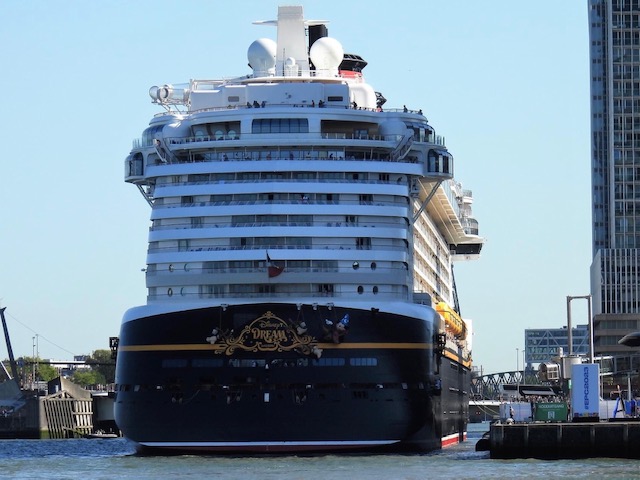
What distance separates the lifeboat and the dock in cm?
1184

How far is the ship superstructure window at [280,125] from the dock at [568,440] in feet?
52.4

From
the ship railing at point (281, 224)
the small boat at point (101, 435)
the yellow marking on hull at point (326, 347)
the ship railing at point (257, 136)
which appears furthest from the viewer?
the small boat at point (101, 435)

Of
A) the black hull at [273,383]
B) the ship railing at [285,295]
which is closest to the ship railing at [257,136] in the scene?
the ship railing at [285,295]

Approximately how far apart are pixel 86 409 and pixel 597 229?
6797cm

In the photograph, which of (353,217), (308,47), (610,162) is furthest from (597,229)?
(353,217)

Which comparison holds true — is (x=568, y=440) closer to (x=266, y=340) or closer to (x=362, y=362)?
(x=362, y=362)

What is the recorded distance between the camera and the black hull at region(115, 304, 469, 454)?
6450cm

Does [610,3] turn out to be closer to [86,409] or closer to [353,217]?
[86,409]

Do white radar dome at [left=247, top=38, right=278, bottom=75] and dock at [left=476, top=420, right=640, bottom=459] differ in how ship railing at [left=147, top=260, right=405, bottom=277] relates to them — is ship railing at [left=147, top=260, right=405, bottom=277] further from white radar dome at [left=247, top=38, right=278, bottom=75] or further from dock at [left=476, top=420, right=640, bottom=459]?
white radar dome at [left=247, top=38, right=278, bottom=75]

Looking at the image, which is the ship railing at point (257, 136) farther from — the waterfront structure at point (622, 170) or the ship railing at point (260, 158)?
the waterfront structure at point (622, 170)

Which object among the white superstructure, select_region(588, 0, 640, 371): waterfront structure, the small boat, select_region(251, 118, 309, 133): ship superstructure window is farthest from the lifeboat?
select_region(588, 0, 640, 371): waterfront structure


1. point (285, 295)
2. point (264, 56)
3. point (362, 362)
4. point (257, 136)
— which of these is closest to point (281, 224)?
point (285, 295)

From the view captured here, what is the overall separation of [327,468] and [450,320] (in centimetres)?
2344

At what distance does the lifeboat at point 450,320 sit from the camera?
7875 cm
